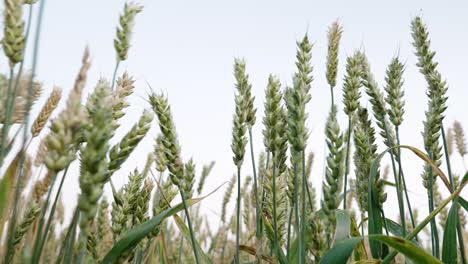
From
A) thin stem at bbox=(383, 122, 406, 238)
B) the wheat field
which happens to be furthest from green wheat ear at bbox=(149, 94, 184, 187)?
thin stem at bbox=(383, 122, 406, 238)

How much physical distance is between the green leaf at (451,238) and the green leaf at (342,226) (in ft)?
1.43

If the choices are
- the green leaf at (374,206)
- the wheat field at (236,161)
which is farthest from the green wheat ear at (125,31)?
the green leaf at (374,206)

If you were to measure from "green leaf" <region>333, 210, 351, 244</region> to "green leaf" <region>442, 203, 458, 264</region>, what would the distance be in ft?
1.43

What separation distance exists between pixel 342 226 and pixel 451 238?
0.50 meters

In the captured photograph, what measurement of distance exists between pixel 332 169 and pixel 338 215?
38 cm

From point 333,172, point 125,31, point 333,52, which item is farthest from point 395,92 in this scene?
point 125,31

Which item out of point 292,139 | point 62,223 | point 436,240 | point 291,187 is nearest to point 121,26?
point 292,139

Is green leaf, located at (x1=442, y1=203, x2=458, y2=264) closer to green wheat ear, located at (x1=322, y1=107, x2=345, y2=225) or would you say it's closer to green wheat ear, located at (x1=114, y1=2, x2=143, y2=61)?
green wheat ear, located at (x1=322, y1=107, x2=345, y2=225)

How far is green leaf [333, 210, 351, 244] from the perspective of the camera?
1904 millimetres

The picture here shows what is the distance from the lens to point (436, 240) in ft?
7.52

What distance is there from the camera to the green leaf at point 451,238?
2074mm

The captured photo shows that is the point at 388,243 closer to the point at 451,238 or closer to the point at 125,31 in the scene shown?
the point at 451,238

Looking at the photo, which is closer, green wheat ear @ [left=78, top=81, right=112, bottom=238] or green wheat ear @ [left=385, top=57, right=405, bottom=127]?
green wheat ear @ [left=78, top=81, right=112, bottom=238]

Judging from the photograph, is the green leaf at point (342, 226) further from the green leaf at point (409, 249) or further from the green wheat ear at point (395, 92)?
the green wheat ear at point (395, 92)
